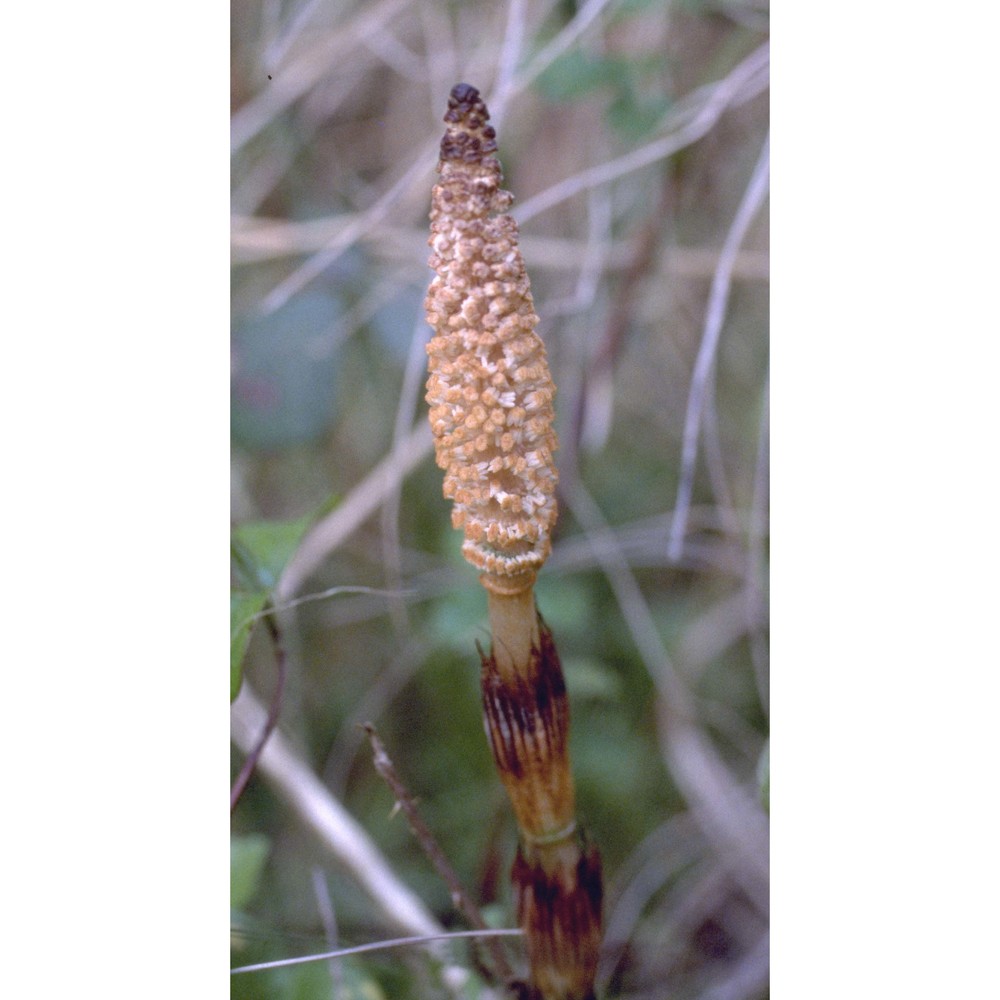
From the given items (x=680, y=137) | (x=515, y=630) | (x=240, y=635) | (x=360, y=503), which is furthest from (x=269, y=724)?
(x=680, y=137)

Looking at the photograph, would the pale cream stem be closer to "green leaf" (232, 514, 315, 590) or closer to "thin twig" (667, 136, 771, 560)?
"green leaf" (232, 514, 315, 590)

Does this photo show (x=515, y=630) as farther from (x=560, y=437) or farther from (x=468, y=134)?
(x=560, y=437)

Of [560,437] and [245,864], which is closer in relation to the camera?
[245,864]

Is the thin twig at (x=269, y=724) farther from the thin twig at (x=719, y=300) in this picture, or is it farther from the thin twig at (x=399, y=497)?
the thin twig at (x=719, y=300)

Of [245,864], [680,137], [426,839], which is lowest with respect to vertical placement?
[245,864]

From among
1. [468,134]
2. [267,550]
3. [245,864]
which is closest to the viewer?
[468,134]

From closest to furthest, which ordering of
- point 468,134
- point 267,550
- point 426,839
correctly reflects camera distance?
point 468,134
point 426,839
point 267,550
